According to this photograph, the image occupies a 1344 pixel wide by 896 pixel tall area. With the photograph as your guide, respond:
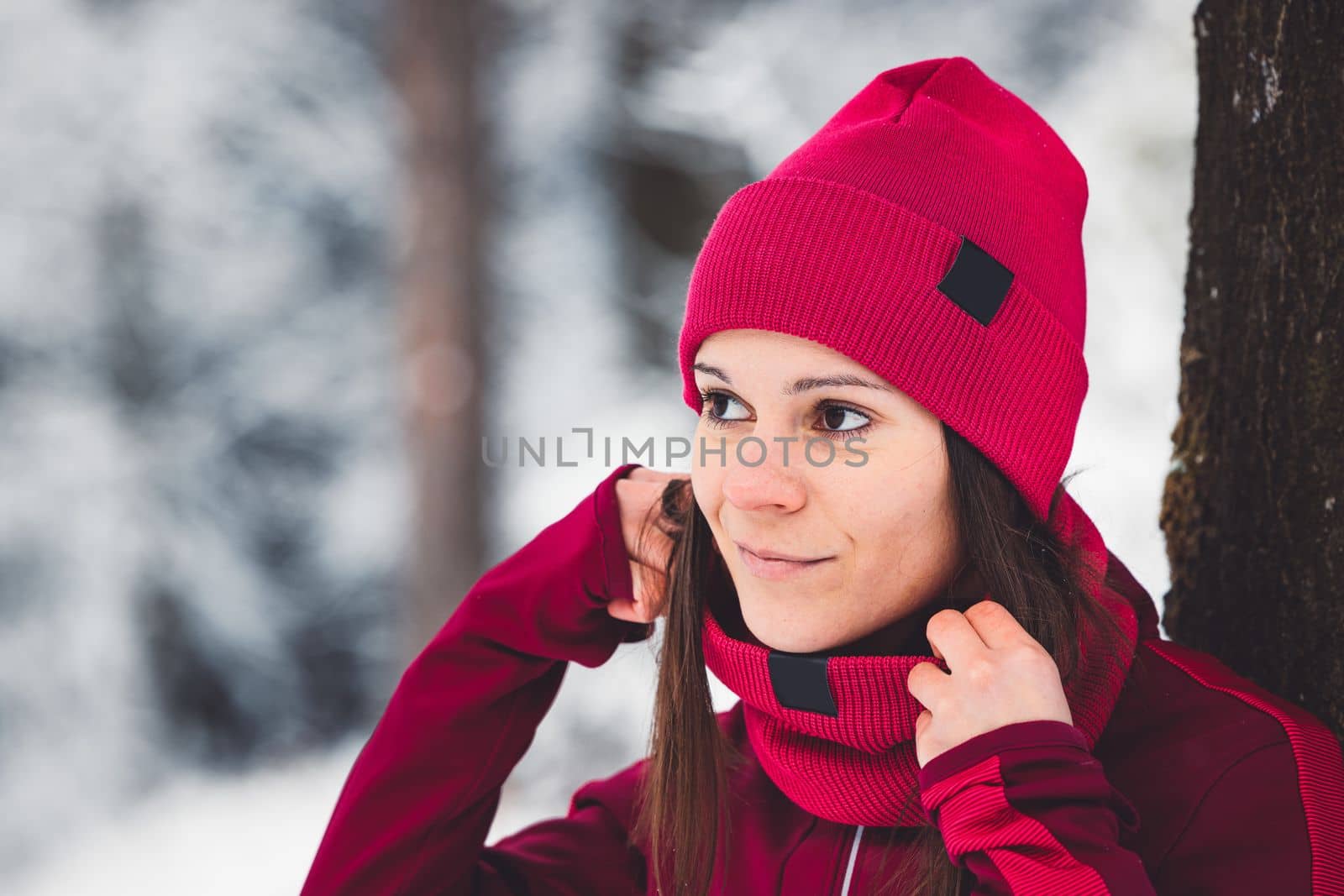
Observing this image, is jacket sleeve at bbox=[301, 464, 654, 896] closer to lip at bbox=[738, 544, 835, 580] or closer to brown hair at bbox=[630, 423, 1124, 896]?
brown hair at bbox=[630, 423, 1124, 896]

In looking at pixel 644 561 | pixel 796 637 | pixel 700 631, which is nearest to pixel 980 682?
pixel 796 637

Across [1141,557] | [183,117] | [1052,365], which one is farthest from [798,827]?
[183,117]

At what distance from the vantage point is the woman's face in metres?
1.43

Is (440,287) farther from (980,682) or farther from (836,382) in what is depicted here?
(980,682)

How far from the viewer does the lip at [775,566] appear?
1476 millimetres

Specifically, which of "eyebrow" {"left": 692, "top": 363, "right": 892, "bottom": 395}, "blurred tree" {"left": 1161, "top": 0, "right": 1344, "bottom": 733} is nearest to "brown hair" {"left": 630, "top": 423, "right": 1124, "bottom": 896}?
"eyebrow" {"left": 692, "top": 363, "right": 892, "bottom": 395}

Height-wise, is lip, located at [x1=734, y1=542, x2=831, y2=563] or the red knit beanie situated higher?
the red knit beanie

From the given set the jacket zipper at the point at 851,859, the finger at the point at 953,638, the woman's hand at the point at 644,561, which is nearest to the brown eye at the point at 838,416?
the finger at the point at 953,638

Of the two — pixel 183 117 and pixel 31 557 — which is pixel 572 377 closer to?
pixel 183 117

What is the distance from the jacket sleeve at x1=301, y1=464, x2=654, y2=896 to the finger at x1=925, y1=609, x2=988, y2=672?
560 millimetres

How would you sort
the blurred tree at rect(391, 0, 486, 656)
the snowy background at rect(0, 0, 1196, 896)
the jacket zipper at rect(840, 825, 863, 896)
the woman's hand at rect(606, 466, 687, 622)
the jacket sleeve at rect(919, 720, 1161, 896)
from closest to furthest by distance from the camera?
1. the jacket sleeve at rect(919, 720, 1161, 896)
2. the jacket zipper at rect(840, 825, 863, 896)
3. the woman's hand at rect(606, 466, 687, 622)
4. the blurred tree at rect(391, 0, 486, 656)
5. the snowy background at rect(0, 0, 1196, 896)

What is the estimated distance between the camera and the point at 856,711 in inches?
56.2

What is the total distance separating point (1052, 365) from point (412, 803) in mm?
1266

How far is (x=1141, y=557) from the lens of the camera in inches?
164
